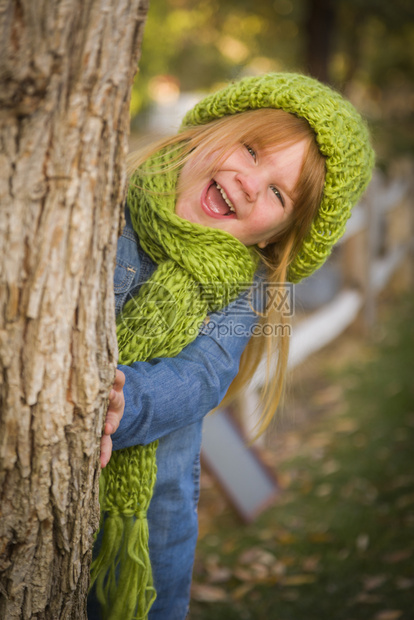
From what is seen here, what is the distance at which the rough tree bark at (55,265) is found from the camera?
2.93 ft

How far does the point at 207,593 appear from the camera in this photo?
262cm

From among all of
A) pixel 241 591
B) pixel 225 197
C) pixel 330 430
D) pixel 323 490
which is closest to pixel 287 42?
pixel 330 430

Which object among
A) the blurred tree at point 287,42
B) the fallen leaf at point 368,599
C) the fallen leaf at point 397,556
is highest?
the blurred tree at point 287,42

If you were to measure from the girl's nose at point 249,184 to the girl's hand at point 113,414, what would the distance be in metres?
0.64

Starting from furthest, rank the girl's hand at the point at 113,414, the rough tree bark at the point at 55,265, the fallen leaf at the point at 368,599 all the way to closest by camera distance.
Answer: the fallen leaf at the point at 368,599 → the girl's hand at the point at 113,414 → the rough tree bark at the point at 55,265

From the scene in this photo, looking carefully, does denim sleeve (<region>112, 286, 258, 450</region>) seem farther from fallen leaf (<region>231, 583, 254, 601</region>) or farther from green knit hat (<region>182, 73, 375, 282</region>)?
fallen leaf (<region>231, 583, 254, 601</region>)

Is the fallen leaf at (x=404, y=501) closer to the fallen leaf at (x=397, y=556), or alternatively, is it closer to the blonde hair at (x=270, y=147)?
the fallen leaf at (x=397, y=556)

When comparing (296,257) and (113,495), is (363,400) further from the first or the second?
(113,495)

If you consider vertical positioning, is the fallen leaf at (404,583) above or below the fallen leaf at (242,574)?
above

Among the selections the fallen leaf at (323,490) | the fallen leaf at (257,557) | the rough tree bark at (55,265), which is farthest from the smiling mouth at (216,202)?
the fallen leaf at (323,490)

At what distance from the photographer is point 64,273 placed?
100 cm

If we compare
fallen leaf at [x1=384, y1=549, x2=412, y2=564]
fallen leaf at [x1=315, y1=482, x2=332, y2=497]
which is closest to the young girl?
fallen leaf at [x1=384, y1=549, x2=412, y2=564]

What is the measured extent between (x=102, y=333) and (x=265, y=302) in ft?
Result: 2.64

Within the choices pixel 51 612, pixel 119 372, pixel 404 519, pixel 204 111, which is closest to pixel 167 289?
pixel 119 372
